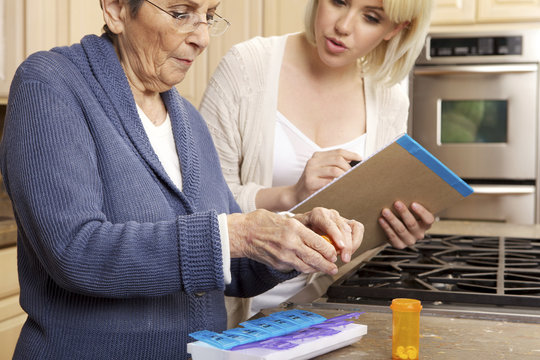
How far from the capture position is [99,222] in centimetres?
87

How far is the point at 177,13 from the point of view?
1013mm

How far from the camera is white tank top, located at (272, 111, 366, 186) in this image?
5.44 feet

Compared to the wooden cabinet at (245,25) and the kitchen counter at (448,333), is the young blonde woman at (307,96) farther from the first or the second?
the wooden cabinet at (245,25)

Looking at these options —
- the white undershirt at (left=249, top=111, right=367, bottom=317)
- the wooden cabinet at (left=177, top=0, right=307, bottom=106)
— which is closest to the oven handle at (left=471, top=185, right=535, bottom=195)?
the wooden cabinet at (left=177, top=0, right=307, bottom=106)

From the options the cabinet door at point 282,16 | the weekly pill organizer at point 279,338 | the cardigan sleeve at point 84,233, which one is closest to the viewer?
the weekly pill organizer at point 279,338

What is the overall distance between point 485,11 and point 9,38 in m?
2.13

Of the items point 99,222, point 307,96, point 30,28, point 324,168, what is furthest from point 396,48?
point 30,28

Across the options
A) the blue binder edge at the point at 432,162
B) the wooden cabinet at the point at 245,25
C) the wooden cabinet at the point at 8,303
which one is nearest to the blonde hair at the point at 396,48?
the blue binder edge at the point at 432,162

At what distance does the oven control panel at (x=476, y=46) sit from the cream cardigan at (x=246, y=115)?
1563 mm

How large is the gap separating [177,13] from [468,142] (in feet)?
7.71

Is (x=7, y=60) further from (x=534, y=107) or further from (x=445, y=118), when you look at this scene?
(x=534, y=107)

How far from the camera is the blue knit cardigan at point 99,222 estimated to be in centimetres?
86

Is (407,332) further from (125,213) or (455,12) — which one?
(455,12)

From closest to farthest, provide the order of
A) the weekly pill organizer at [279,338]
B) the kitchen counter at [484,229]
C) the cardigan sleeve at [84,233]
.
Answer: the weekly pill organizer at [279,338]
the cardigan sleeve at [84,233]
the kitchen counter at [484,229]
